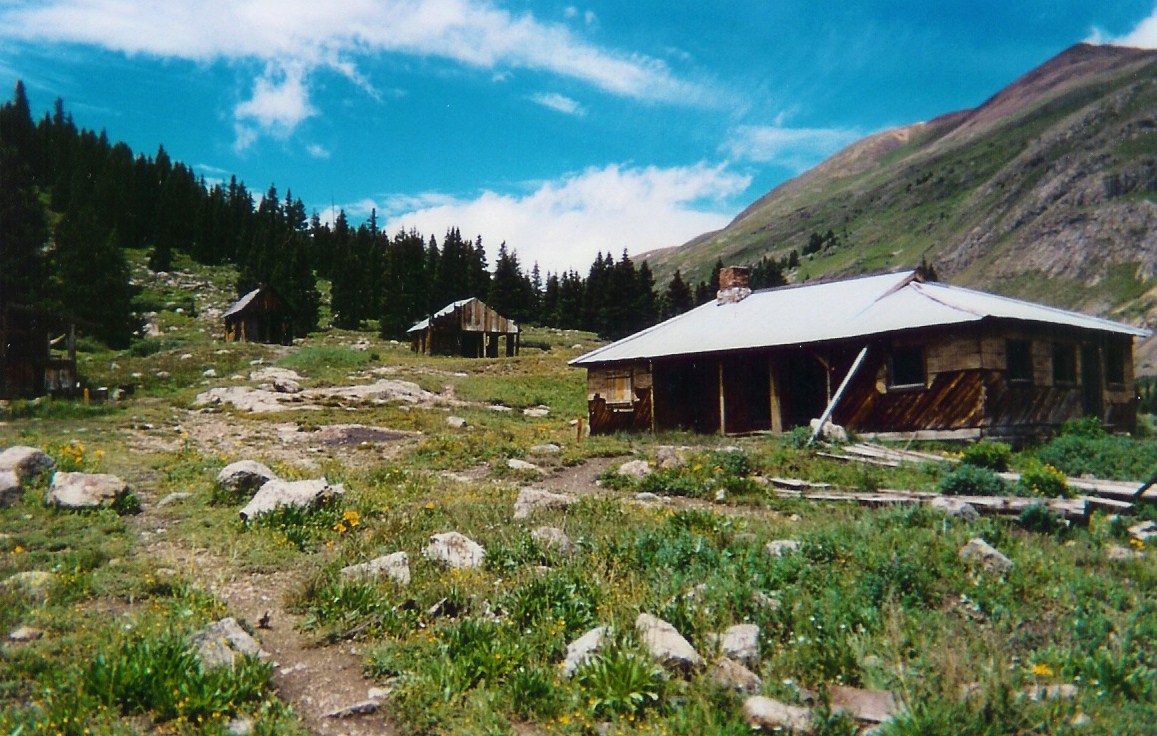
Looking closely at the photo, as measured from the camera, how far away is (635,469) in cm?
1548

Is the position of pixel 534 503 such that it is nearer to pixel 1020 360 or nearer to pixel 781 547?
pixel 781 547

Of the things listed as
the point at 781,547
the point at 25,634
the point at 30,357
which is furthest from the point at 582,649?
the point at 30,357

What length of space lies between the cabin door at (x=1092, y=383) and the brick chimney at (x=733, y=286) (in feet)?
39.2

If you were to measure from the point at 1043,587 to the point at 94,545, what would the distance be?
34.4ft

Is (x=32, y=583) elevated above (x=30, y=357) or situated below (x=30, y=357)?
below

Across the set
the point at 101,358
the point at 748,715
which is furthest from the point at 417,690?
the point at 101,358

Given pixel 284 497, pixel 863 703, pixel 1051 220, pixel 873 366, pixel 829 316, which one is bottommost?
pixel 863 703

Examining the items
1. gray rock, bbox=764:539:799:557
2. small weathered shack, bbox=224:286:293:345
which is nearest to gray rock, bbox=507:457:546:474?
gray rock, bbox=764:539:799:557

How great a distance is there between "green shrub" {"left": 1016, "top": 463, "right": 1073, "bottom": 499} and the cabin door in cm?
1387

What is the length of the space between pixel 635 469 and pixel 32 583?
10.8m

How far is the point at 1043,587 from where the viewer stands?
6.98 metres

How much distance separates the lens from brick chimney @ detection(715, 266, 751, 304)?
29.7 meters

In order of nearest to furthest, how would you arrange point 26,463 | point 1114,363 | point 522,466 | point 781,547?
point 781,547, point 26,463, point 522,466, point 1114,363

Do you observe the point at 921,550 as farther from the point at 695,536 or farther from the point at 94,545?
the point at 94,545
